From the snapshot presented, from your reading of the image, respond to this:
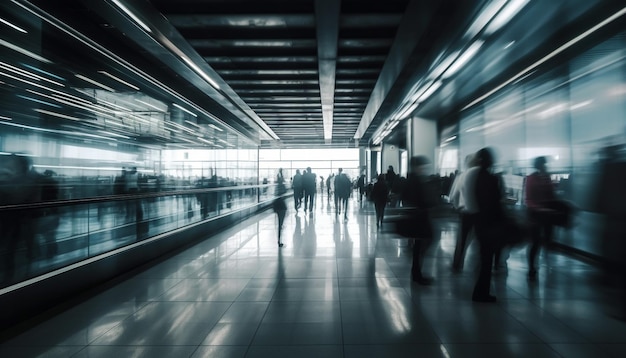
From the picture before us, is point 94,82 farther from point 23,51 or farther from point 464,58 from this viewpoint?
point 464,58

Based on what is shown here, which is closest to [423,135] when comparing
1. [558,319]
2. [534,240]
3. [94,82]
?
[534,240]

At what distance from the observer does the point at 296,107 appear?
16.4m

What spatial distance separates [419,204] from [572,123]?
15.5ft

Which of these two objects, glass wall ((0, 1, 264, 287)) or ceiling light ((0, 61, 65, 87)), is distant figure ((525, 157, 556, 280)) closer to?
glass wall ((0, 1, 264, 287))

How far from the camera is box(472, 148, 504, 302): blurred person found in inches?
164

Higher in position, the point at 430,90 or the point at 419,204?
the point at 430,90

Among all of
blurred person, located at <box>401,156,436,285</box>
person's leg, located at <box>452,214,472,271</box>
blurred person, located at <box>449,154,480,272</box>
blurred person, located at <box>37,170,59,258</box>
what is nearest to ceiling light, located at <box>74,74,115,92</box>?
blurred person, located at <box>37,170,59,258</box>

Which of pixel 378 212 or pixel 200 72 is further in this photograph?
pixel 378 212

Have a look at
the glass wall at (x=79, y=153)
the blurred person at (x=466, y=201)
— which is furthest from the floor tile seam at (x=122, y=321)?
the blurred person at (x=466, y=201)

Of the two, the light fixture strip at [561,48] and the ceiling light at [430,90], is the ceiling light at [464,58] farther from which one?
the light fixture strip at [561,48]

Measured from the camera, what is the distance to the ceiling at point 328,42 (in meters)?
6.34

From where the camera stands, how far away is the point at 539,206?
5.34 meters

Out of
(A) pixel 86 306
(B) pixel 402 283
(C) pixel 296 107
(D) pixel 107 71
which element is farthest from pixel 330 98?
(A) pixel 86 306

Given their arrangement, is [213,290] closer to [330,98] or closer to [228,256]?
[228,256]
